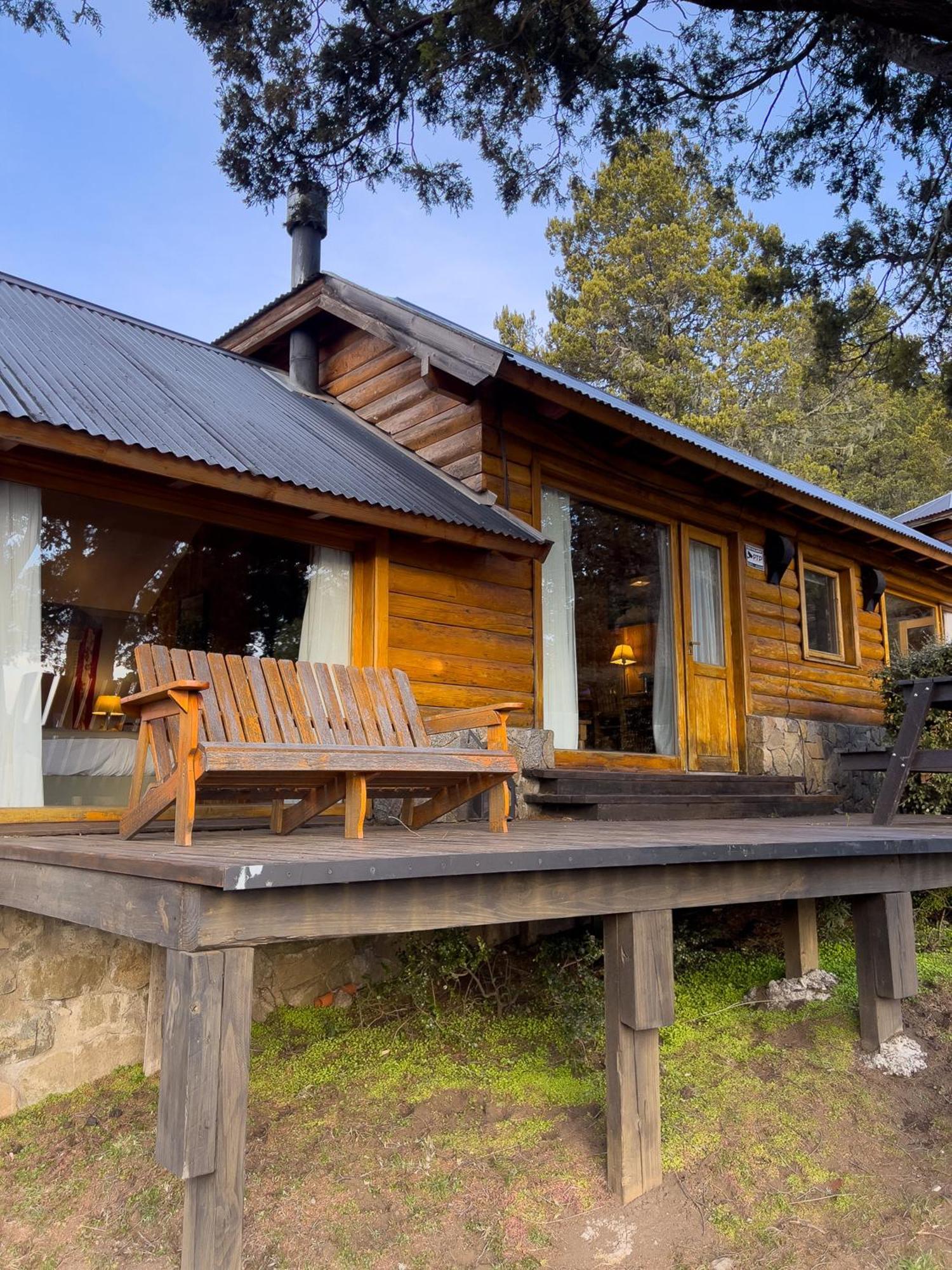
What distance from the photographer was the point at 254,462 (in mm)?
4645

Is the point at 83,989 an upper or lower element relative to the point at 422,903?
lower

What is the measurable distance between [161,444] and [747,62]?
4.36 meters

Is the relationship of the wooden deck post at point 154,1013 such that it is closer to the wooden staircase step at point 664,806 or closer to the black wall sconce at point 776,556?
the wooden staircase step at point 664,806

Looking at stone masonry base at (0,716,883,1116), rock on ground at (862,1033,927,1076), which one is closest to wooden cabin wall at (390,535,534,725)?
stone masonry base at (0,716,883,1116)

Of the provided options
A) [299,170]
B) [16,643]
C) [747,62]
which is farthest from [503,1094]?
[747,62]

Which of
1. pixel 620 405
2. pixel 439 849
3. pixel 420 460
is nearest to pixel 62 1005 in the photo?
pixel 439 849

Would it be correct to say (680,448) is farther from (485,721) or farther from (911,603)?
(911,603)

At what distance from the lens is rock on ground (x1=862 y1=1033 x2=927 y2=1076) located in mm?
3908

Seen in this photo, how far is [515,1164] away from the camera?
3275 mm

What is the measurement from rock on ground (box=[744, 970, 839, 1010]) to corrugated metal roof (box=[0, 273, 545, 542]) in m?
2.72

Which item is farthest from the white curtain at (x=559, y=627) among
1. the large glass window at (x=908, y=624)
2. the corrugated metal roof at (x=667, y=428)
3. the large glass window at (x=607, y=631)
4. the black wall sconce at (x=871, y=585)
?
the large glass window at (x=908, y=624)

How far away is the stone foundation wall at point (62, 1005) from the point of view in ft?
12.7

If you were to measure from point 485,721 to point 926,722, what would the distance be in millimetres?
3589

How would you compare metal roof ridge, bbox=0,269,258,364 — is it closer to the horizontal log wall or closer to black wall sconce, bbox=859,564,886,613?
the horizontal log wall
